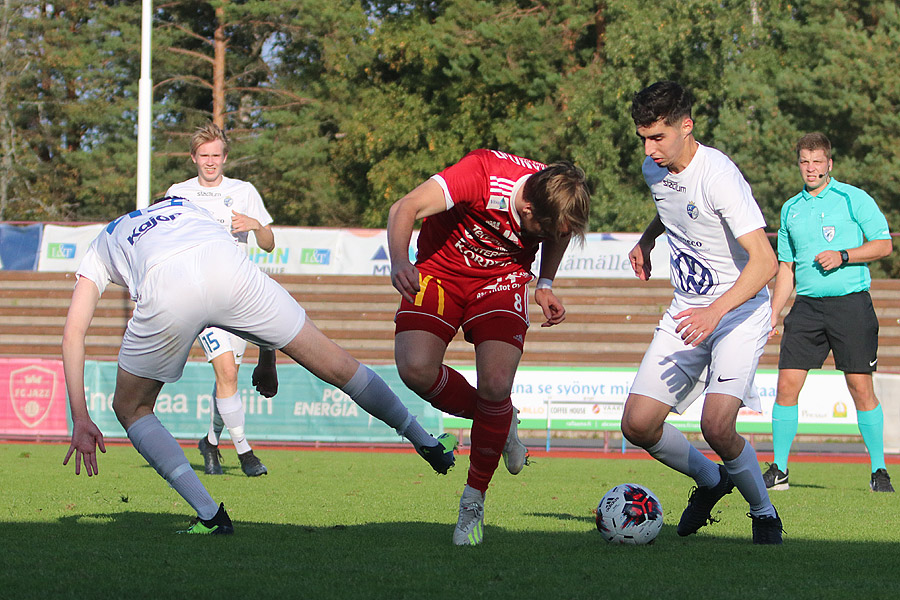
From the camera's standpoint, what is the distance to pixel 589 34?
117 ft

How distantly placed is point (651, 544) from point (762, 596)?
1.53 metres

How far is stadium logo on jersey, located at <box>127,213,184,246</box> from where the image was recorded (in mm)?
4883

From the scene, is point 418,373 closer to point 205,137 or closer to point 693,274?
point 693,274

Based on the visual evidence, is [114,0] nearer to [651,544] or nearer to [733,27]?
[733,27]

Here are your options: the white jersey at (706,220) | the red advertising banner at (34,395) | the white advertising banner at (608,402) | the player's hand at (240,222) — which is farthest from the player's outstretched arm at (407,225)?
the red advertising banner at (34,395)

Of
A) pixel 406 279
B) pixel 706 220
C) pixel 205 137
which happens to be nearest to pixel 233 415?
pixel 205 137

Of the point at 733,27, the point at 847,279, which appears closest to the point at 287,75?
the point at 733,27

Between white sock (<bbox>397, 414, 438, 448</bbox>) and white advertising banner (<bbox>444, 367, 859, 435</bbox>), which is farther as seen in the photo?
white advertising banner (<bbox>444, 367, 859, 435</bbox>)

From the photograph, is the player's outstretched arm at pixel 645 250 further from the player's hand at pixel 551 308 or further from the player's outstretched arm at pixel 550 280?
the player's hand at pixel 551 308

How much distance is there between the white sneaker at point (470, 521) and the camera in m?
5.14

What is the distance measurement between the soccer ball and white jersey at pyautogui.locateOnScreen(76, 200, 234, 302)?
7.41 feet

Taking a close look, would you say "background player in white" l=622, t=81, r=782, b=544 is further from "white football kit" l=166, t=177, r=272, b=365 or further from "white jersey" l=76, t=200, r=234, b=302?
"white football kit" l=166, t=177, r=272, b=365

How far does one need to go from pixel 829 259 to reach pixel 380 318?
50.9ft

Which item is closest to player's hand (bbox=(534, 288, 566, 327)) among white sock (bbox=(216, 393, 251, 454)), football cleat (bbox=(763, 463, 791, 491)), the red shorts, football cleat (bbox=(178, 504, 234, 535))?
the red shorts
